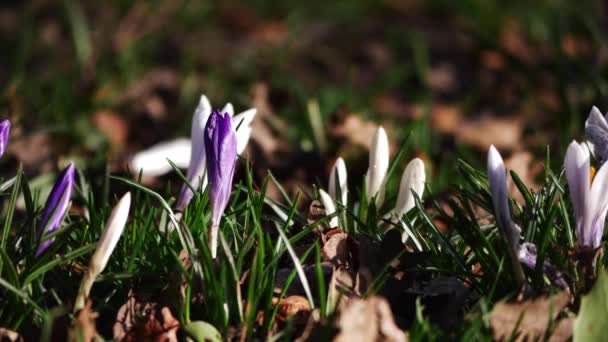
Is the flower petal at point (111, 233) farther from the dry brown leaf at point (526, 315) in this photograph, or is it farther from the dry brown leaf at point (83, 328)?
the dry brown leaf at point (526, 315)

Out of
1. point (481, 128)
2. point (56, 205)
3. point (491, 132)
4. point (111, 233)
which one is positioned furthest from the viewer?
point (481, 128)

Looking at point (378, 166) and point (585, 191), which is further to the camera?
point (378, 166)

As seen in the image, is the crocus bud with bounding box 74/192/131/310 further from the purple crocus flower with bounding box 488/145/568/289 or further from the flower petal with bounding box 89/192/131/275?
the purple crocus flower with bounding box 488/145/568/289

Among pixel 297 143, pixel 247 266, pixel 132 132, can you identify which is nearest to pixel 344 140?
pixel 297 143

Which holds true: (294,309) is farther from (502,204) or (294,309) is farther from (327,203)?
(502,204)

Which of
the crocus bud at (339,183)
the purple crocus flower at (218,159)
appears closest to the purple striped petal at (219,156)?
the purple crocus flower at (218,159)

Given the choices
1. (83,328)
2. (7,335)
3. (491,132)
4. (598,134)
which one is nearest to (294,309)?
(83,328)
